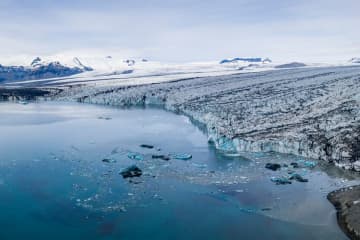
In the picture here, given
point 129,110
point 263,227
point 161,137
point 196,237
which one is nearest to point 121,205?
point 196,237

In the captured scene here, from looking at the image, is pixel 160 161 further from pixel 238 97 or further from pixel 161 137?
pixel 238 97

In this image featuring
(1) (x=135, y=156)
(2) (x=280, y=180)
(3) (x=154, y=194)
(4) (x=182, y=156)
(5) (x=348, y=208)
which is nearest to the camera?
(5) (x=348, y=208)

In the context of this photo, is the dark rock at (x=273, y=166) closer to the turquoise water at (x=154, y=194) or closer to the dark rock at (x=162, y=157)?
the turquoise water at (x=154, y=194)

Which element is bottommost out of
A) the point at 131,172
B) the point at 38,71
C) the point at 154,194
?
the point at 154,194

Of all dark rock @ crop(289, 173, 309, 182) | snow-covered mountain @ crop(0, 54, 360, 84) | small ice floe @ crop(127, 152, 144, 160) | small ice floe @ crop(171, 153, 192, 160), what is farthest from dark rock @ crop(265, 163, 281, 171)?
snow-covered mountain @ crop(0, 54, 360, 84)

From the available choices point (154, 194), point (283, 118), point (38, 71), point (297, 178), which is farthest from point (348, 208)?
point (38, 71)

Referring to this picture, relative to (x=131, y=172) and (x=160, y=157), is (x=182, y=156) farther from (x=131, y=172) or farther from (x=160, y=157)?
(x=131, y=172)

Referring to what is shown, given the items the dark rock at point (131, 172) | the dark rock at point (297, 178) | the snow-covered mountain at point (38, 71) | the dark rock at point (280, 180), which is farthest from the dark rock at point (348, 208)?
the snow-covered mountain at point (38, 71)
